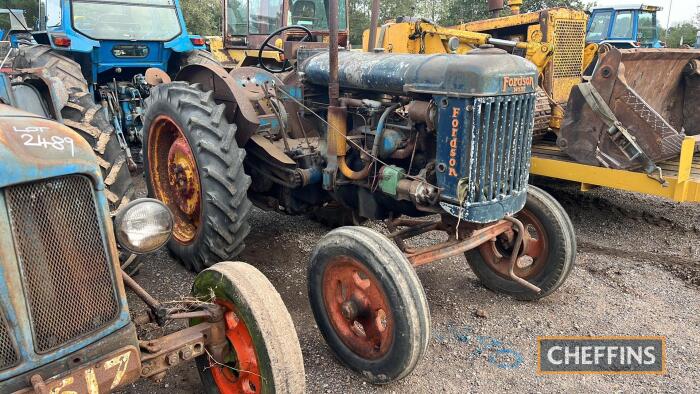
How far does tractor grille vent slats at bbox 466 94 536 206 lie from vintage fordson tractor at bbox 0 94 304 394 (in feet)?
4.39

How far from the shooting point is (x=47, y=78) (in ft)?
12.6

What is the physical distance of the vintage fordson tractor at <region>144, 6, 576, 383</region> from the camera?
2824 mm

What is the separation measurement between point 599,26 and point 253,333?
44.4ft

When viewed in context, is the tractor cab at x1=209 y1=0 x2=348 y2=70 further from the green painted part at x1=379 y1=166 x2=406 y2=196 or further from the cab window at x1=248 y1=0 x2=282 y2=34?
the green painted part at x1=379 y1=166 x2=406 y2=196

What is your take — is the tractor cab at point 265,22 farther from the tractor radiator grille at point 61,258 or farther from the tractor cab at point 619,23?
the tractor cab at point 619,23

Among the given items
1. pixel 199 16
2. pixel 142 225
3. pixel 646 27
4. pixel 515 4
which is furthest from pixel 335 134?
pixel 199 16

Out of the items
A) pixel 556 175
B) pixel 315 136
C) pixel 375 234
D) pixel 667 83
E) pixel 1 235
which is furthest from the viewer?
pixel 667 83

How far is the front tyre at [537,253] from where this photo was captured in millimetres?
3594

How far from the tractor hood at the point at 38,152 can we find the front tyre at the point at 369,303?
1.36 m

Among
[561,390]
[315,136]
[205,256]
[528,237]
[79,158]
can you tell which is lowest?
[561,390]

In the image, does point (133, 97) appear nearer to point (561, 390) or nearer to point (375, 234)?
point (375, 234)

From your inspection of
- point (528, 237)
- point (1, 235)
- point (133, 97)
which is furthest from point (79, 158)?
point (133, 97)

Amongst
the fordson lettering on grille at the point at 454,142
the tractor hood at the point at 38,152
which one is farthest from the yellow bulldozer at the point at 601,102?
the tractor hood at the point at 38,152

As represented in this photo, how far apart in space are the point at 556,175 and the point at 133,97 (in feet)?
16.8
